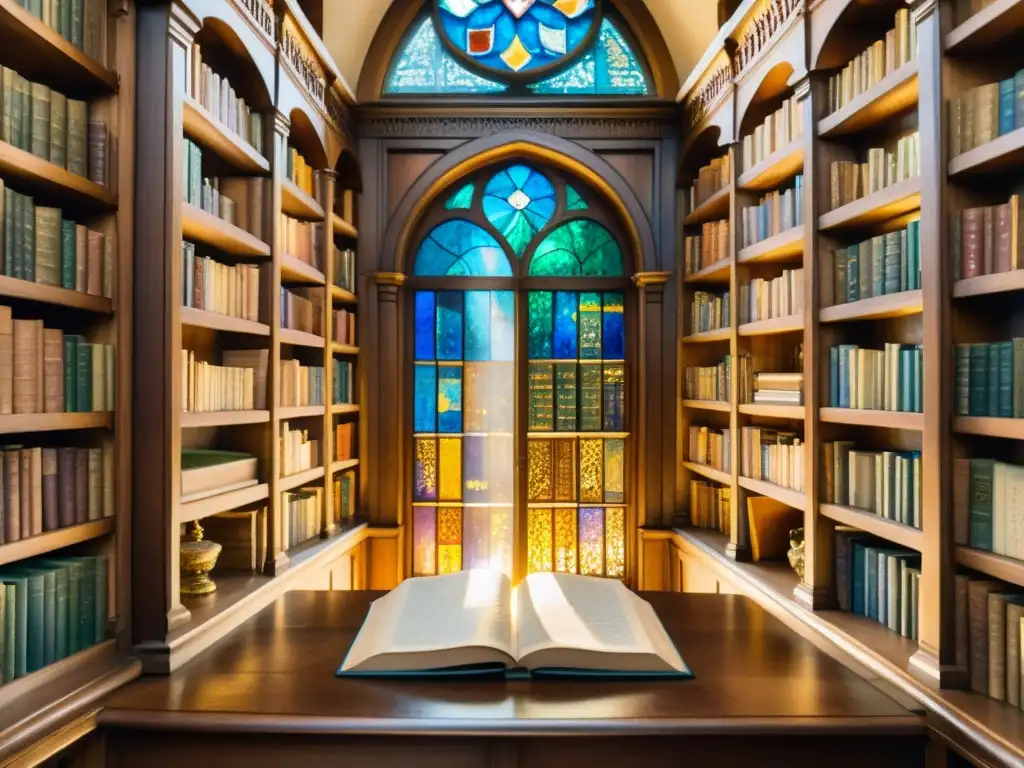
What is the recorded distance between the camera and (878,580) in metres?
2.43

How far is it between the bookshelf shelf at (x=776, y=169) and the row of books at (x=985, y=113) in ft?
2.89

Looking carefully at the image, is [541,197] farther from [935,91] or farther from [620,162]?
[935,91]

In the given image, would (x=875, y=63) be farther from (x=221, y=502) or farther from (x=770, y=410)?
(x=221, y=502)

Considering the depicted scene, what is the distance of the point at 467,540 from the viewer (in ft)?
15.7

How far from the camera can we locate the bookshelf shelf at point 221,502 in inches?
93.8

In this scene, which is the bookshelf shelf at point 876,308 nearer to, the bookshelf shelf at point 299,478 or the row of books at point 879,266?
the row of books at point 879,266

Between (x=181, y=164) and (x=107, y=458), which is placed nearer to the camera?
(x=107, y=458)

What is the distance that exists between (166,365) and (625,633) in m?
1.43

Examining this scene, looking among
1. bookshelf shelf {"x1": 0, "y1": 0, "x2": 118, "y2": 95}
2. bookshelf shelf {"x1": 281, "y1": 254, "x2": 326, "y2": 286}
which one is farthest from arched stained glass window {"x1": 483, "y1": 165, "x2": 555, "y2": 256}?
bookshelf shelf {"x1": 0, "y1": 0, "x2": 118, "y2": 95}

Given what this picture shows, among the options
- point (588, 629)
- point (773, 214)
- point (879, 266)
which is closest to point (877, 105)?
point (879, 266)

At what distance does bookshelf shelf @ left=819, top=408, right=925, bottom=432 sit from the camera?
2.12m

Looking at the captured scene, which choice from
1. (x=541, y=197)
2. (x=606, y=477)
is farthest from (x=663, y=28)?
(x=606, y=477)

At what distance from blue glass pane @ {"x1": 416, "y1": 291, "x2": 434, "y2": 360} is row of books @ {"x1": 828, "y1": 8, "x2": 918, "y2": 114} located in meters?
2.63

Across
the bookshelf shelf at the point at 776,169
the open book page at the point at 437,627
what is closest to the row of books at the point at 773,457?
the bookshelf shelf at the point at 776,169
